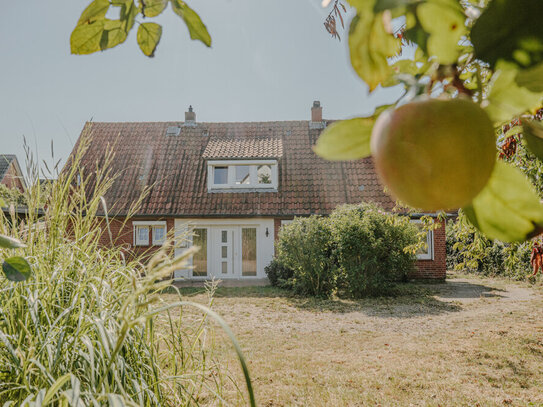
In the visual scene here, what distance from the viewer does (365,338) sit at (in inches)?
204

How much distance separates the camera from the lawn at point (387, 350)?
11.4 ft

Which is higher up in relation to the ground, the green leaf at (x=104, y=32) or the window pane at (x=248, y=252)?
the green leaf at (x=104, y=32)

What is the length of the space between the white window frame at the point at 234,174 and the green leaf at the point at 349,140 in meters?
11.2

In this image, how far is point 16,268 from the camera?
2.21ft

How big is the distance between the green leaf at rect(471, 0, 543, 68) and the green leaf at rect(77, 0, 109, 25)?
0.44 metres

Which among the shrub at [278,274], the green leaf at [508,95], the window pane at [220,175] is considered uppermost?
the window pane at [220,175]

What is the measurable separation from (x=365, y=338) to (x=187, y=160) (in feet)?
29.0

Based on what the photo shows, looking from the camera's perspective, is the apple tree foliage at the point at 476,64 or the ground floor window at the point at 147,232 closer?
the apple tree foliage at the point at 476,64

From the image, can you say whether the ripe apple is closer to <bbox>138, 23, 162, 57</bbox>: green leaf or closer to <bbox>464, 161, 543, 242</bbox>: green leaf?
<bbox>464, 161, 543, 242</bbox>: green leaf

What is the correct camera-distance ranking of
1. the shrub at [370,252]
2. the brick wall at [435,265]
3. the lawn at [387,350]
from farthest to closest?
the brick wall at [435,265], the shrub at [370,252], the lawn at [387,350]

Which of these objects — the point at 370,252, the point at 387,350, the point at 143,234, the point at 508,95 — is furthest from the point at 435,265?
the point at 508,95

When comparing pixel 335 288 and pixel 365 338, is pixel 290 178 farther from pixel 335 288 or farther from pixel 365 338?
pixel 365 338

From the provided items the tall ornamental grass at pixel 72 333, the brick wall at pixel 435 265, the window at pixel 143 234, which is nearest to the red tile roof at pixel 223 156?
the window at pixel 143 234

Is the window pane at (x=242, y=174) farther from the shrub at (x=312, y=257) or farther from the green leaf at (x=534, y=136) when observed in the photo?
the green leaf at (x=534, y=136)
